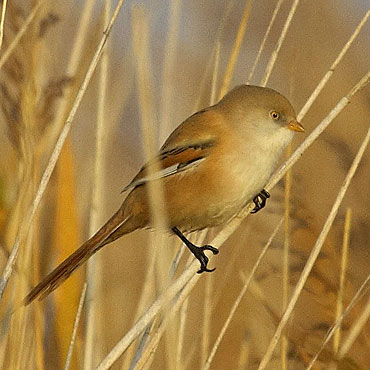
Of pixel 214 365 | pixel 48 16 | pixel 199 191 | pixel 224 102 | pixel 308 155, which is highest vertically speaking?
pixel 48 16

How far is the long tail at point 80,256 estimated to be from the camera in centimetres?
198

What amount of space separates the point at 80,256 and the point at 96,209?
149 millimetres

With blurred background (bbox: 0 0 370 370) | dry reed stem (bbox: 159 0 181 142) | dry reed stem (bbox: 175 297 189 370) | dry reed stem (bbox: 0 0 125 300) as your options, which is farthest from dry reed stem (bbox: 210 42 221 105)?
dry reed stem (bbox: 175 297 189 370)

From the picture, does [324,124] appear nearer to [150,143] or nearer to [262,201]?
[150,143]

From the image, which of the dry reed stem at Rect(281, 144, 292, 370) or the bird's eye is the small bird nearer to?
the bird's eye

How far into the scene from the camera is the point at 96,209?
6.80ft

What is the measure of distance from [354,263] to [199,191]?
0.61m

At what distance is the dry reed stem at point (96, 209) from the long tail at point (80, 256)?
5cm

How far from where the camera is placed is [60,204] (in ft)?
6.97

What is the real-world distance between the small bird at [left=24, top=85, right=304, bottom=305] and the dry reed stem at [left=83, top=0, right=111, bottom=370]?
0.21 meters

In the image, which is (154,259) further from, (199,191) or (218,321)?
(218,321)

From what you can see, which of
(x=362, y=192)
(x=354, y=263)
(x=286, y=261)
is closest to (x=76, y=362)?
(x=286, y=261)

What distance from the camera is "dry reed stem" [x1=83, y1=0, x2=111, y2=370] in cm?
197

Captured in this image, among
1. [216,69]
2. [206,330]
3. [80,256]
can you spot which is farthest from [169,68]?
[206,330]
